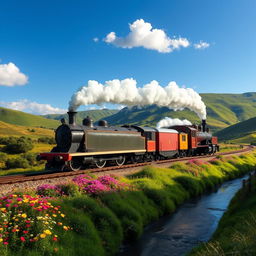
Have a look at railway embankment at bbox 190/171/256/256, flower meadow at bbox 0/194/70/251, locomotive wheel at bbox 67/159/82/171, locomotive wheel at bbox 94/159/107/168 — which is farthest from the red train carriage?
flower meadow at bbox 0/194/70/251

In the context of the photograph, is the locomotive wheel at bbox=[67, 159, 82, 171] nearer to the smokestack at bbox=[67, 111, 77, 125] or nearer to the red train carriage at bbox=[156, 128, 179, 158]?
the smokestack at bbox=[67, 111, 77, 125]

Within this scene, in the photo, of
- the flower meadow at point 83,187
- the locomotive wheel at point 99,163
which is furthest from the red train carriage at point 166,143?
the flower meadow at point 83,187

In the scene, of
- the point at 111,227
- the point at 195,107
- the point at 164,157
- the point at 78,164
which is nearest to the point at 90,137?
the point at 78,164

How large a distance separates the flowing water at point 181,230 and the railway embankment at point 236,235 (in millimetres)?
1162

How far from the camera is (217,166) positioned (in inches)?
1227

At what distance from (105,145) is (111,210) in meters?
11.2

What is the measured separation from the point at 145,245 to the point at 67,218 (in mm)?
3922

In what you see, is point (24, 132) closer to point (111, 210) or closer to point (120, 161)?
point (120, 161)

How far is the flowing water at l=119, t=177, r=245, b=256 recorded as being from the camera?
1148 centimetres

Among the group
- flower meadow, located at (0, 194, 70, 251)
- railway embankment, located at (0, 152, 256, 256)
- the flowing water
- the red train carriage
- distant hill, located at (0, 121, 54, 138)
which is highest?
distant hill, located at (0, 121, 54, 138)

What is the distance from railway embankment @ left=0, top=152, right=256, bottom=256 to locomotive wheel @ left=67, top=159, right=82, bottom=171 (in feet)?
15.2

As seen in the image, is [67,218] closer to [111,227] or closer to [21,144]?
[111,227]

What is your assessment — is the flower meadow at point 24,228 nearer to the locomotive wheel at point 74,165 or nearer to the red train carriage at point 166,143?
the locomotive wheel at point 74,165

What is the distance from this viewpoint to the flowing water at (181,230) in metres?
11.5
